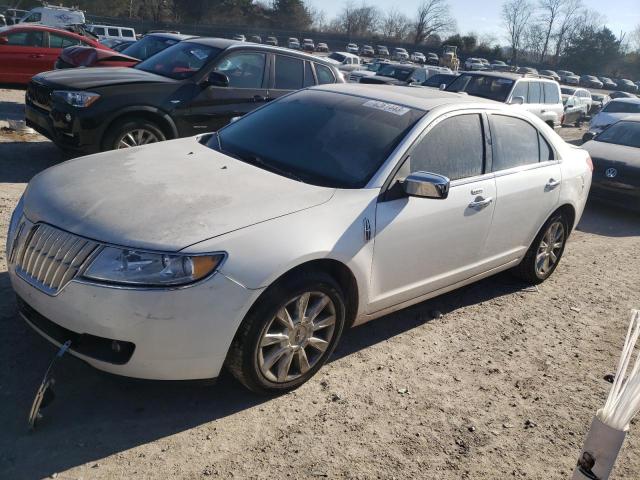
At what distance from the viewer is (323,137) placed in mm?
3934

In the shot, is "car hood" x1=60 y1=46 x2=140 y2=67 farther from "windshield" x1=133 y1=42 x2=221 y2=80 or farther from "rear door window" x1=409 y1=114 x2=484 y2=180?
"rear door window" x1=409 y1=114 x2=484 y2=180

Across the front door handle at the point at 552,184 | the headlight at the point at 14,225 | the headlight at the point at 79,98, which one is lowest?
the headlight at the point at 14,225

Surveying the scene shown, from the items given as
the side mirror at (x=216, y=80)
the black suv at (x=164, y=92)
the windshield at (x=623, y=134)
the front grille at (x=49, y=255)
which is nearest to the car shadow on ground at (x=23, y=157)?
the black suv at (x=164, y=92)

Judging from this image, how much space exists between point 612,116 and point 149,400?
58.0 ft

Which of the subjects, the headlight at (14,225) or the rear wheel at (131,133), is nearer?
the headlight at (14,225)

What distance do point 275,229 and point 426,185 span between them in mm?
1003

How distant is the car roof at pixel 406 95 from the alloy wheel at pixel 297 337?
1673mm

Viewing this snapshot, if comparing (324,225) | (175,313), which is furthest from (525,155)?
(175,313)

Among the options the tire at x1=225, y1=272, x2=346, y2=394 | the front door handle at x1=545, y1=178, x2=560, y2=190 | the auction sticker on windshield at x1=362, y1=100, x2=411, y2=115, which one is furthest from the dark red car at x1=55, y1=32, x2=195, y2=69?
the tire at x1=225, y1=272, x2=346, y2=394

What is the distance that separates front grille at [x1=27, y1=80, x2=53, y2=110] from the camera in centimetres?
686

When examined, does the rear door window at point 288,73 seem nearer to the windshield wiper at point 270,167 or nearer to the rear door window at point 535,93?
the windshield wiper at point 270,167

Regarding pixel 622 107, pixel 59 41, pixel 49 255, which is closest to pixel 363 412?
pixel 49 255

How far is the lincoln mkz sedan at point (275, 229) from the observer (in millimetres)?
2740

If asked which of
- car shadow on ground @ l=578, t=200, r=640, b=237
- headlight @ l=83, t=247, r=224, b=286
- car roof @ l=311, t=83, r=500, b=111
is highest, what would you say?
car roof @ l=311, t=83, r=500, b=111
